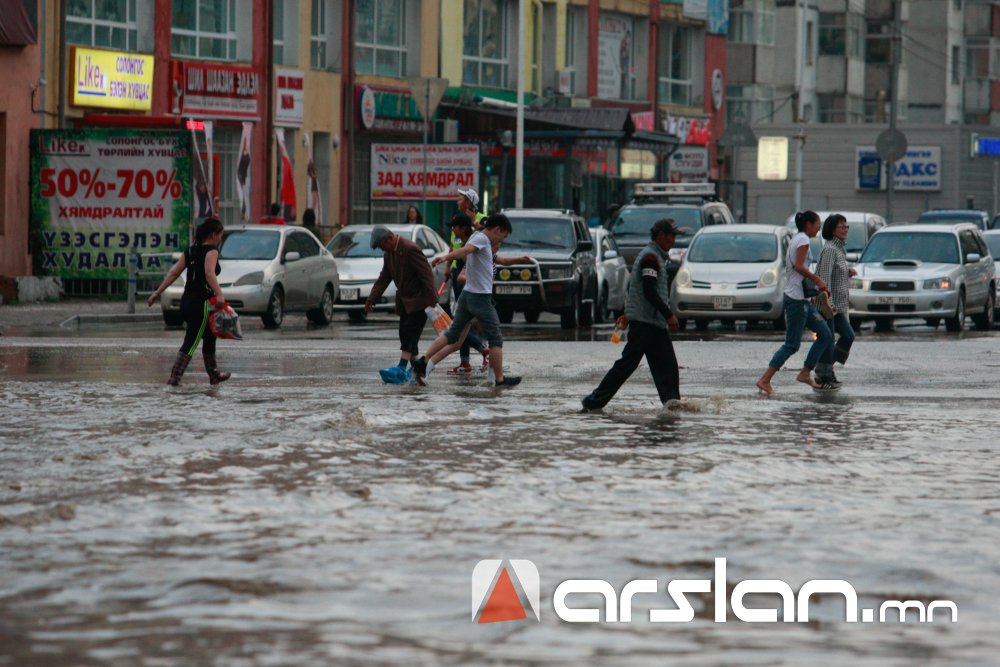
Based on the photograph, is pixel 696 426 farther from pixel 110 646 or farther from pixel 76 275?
pixel 76 275

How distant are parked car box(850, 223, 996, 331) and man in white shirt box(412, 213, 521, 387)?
484 inches

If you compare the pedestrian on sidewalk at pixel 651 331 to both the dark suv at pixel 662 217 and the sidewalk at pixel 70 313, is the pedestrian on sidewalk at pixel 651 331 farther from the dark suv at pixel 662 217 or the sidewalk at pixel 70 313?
the dark suv at pixel 662 217

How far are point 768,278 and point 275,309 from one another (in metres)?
7.10

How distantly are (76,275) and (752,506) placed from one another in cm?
2496

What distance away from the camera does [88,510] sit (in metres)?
10.0

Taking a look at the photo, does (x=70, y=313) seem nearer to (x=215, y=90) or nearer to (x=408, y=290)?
(x=215, y=90)

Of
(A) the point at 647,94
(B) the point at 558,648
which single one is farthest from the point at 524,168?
(B) the point at 558,648

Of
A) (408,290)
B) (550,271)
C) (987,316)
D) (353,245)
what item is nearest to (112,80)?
(353,245)

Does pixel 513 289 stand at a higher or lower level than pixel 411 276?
lower

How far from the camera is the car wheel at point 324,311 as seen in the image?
31.1m

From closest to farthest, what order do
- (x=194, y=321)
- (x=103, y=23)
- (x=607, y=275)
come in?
(x=194, y=321) → (x=607, y=275) → (x=103, y=23)

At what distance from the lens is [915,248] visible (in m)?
31.3

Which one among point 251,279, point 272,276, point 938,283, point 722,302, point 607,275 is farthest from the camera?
point 607,275

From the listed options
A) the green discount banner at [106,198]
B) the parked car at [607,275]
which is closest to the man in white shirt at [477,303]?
the parked car at [607,275]
